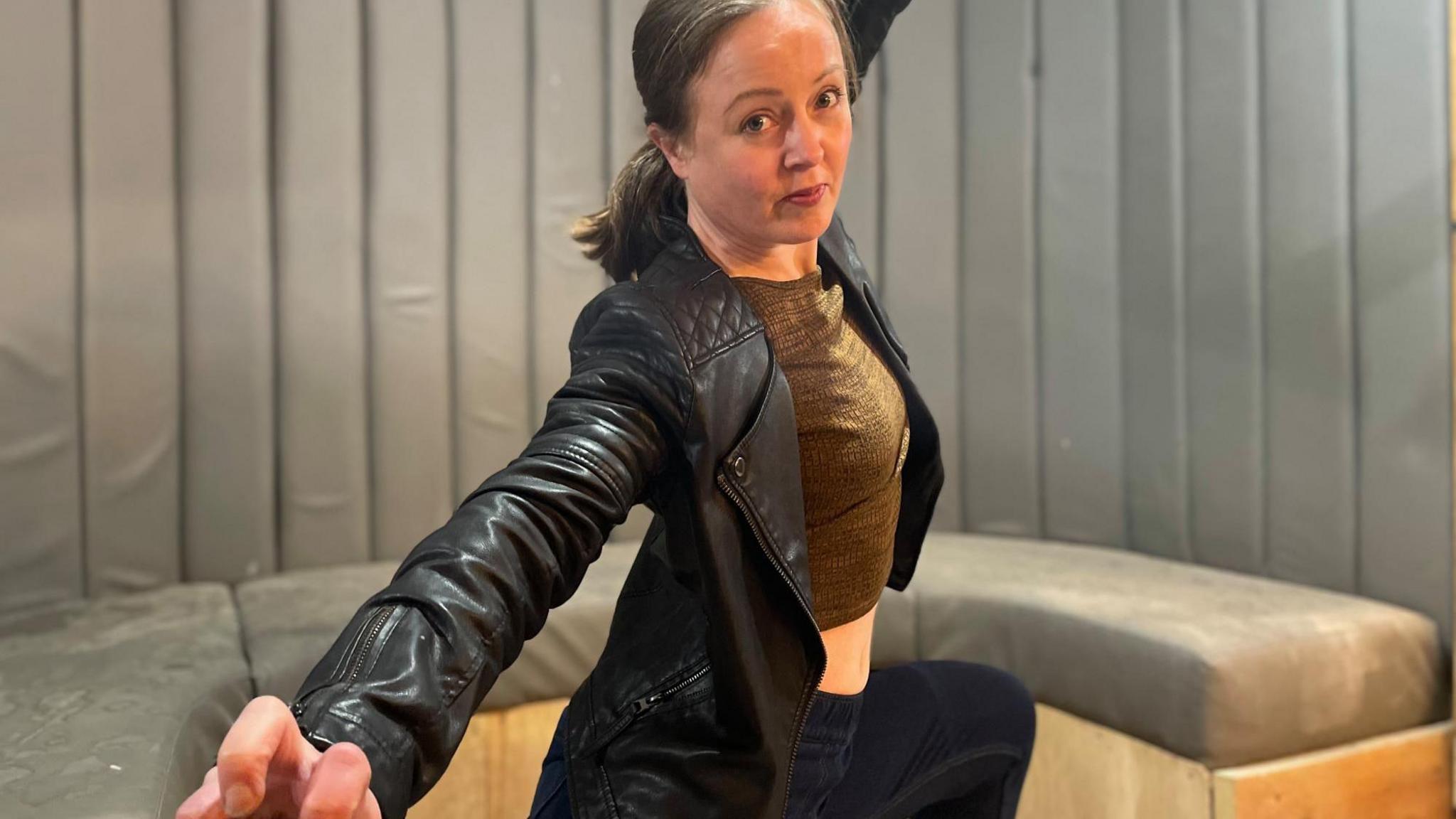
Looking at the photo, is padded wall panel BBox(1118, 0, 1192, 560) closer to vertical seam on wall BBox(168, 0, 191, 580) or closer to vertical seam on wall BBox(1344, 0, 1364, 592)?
vertical seam on wall BBox(1344, 0, 1364, 592)

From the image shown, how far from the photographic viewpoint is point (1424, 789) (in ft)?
6.13

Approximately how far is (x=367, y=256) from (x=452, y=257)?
0.15 m

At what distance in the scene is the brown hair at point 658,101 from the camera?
96cm

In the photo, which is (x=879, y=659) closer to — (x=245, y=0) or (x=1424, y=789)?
(x=1424, y=789)

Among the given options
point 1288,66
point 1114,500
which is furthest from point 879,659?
point 1288,66

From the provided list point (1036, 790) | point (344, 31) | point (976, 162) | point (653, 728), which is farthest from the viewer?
point (976, 162)

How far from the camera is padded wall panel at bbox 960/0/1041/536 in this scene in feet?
8.28

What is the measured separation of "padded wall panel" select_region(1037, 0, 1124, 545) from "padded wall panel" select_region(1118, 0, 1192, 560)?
0.02 meters

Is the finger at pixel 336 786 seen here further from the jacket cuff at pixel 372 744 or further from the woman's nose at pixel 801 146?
the woman's nose at pixel 801 146

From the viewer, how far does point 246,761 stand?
23.6 inches

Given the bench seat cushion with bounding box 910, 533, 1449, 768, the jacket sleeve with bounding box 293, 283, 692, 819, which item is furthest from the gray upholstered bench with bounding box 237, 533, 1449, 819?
the jacket sleeve with bounding box 293, 283, 692, 819

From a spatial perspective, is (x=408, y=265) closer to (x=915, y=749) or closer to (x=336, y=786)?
(x=915, y=749)

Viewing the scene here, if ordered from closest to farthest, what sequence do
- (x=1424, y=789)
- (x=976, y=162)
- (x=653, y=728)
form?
(x=653, y=728) → (x=1424, y=789) → (x=976, y=162)

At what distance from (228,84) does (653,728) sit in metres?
1.59
